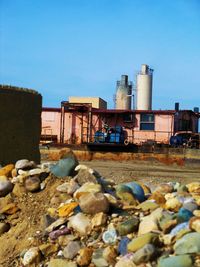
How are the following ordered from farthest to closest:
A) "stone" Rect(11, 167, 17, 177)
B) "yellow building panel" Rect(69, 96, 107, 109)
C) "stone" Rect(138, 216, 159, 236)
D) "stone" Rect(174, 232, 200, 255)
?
"yellow building panel" Rect(69, 96, 107, 109) → "stone" Rect(11, 167, 17, 177) → "stone" Rect(138, 216, 159, 236) → "stone" Rect(174, 232, 200, 255)

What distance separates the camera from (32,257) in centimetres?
425

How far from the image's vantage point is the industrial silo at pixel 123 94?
3428 centimetres

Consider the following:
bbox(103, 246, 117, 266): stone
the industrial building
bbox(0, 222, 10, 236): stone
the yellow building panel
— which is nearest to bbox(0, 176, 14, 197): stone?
bbox(0, 222, 10, 236): stone

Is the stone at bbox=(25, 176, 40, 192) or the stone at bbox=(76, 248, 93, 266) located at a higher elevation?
the stone at bbox=(25, 176, 40, 192)

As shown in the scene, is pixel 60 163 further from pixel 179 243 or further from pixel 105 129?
pixel 105 129

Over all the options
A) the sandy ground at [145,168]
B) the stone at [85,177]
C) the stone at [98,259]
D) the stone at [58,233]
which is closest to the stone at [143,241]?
the stone at [98,259]

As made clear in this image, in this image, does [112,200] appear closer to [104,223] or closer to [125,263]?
[104,223]

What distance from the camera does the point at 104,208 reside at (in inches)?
177

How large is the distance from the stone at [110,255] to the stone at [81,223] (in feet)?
1.30

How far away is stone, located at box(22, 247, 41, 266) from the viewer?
423 centimetres

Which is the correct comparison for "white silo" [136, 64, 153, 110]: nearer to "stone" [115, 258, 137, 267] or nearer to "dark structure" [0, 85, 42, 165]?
"dark structure" [0, 85, 42, 165]

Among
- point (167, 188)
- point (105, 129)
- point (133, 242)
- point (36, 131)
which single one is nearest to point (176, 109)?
point (105, 129)

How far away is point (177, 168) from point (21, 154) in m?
14.8

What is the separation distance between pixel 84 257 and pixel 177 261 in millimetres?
918
